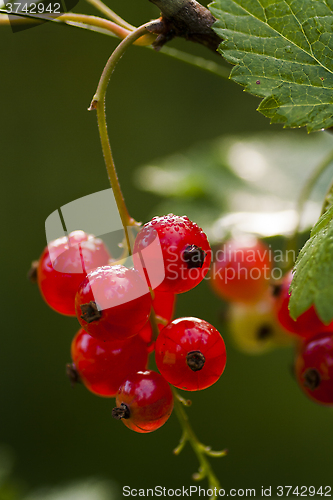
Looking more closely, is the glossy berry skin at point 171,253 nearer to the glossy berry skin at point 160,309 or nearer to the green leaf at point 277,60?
the glossy berry skin at point 160,309

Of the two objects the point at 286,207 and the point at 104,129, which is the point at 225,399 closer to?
the point at 286,207

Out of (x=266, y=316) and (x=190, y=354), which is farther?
(x=266, y=316)

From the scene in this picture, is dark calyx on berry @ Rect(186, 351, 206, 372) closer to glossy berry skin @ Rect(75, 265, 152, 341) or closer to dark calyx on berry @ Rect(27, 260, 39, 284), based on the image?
glossy berry skin @ Rect(75, 265, 152, 341)

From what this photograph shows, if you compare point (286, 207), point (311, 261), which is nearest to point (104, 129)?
point (311, 261)

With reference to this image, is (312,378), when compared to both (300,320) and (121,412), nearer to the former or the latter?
(300,320)

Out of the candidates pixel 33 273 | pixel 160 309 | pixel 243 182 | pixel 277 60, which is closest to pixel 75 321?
pixel 243 182

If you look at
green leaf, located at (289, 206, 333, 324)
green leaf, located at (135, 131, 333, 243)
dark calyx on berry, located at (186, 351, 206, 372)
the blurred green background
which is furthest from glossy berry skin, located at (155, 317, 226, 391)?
the blurred green background
